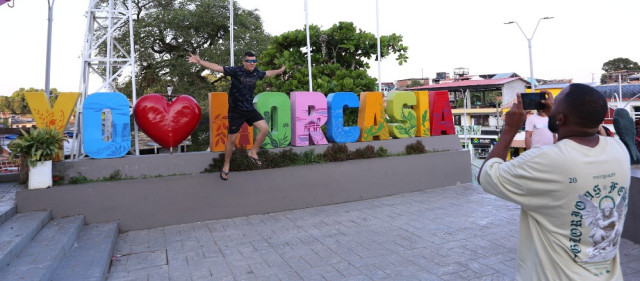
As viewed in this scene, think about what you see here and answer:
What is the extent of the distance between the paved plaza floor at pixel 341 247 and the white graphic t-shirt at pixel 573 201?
255cm

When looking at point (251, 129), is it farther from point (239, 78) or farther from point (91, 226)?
point (91, 226)

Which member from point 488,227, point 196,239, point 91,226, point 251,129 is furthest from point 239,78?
point 488,227

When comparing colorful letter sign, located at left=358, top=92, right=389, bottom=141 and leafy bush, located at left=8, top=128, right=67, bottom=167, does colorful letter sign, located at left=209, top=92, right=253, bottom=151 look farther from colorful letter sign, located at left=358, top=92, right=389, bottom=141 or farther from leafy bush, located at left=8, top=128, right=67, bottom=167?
colorful letter sign, located at left=358, top=92, right=389, bottom=141

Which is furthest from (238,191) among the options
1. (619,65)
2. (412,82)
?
(619,65)

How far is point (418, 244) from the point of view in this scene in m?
5.33

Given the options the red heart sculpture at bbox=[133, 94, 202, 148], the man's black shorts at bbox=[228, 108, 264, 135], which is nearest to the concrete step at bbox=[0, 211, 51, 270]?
the red heart sculpture at bbox=[133, 94, 202, 148]

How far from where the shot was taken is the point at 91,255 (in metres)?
4.65

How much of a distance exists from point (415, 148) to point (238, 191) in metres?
4.41

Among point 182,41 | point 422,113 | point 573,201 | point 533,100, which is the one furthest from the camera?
point 182,41

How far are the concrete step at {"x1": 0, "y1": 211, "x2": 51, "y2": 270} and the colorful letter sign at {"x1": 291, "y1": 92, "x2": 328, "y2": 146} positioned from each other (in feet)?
14.5

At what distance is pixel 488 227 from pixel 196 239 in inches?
173

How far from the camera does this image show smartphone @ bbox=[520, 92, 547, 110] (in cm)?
214

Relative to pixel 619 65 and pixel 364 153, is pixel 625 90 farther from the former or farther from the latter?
pixel 364 153

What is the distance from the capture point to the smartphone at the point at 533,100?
2137mm
